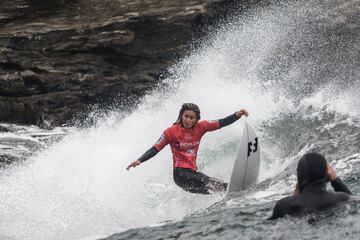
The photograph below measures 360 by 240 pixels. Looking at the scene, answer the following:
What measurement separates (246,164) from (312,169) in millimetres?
4293

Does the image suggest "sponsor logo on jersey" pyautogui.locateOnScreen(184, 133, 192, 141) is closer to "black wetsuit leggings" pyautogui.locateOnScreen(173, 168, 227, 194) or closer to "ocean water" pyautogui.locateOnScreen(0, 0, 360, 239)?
"black wetsuit leggings" pyautogui.locateOnScreen(173, 168, 227, 194)

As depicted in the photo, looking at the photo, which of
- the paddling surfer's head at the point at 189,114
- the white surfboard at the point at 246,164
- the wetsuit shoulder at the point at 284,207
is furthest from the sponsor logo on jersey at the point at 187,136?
the wetsuit shoulder at the point at 284,207

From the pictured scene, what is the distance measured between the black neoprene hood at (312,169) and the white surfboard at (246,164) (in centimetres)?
402

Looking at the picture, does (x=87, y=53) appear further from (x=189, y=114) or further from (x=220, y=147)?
(x=189, y=114)

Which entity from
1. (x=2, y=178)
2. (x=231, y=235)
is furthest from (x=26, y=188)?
(x=231, y=235)

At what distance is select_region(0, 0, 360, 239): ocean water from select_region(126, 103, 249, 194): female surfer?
1.24 ft

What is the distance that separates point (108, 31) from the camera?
23.5 m

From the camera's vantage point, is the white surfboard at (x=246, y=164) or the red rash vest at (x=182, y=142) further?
the red rash vest at (x=182, y=142)

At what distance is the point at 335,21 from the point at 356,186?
1769 cm

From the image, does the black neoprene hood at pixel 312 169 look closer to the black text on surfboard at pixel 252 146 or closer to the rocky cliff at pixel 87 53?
Answer: the black text on surfboard at pixel 252 146

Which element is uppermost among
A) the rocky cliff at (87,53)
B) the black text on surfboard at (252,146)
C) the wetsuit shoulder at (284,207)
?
the rocky cliff at (87,53)

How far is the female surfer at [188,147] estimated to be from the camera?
9734mm

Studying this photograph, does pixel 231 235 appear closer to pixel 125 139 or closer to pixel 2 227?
pixel 2 227

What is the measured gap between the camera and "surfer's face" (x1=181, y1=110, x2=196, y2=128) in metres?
9.82
